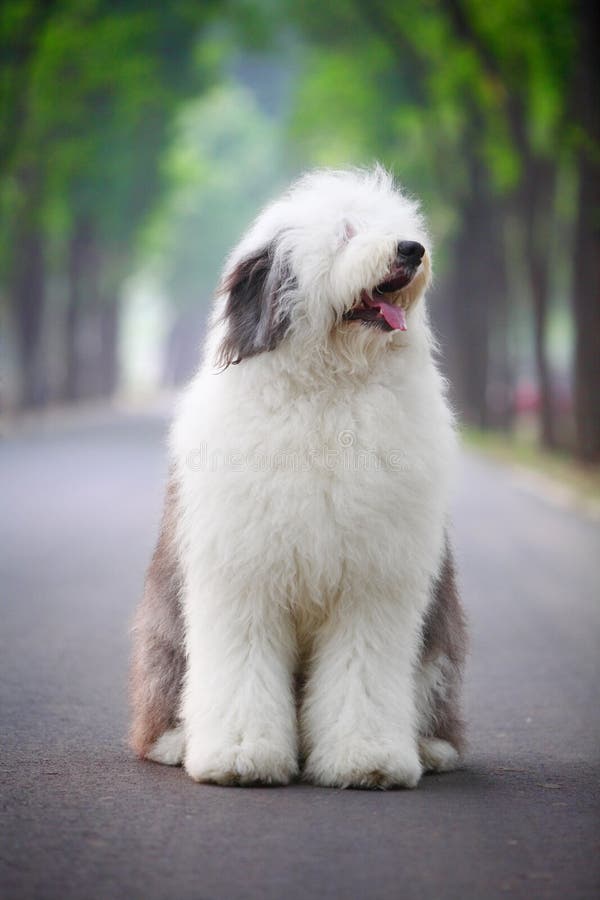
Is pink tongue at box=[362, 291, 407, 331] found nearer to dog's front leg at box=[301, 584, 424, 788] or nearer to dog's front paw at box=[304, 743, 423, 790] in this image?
dog's front leg at box=[301, 584, 424, 788]

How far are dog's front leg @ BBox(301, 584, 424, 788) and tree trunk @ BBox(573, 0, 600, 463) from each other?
16442mm

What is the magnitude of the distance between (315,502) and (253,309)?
2.33 feet

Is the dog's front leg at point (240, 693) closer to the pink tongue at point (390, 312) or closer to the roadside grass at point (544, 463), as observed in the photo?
the pink tongue at point (390, 312)

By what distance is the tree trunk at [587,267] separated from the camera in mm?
20422

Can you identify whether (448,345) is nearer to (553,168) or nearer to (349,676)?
(553,168)

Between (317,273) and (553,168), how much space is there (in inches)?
902

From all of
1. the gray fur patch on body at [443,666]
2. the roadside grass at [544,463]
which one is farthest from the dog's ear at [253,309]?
the roadside grass at [544,463]

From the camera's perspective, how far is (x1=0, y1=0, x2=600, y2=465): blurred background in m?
23.5

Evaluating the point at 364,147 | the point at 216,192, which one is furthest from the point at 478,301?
the point at 216,192

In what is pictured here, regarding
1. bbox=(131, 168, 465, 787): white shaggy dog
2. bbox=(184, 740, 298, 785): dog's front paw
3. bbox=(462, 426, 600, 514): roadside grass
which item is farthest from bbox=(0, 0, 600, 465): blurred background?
bbox=(184, 740, 298, 785): dog's front paw

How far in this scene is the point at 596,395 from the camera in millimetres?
21234

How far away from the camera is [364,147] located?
1364 inches

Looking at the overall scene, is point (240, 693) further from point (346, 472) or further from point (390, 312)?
point (390, 312)

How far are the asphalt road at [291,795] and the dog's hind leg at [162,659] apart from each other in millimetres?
113
